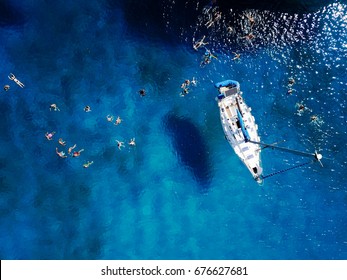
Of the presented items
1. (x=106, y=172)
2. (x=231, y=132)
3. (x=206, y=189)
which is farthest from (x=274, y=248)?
(x=106, y=172)

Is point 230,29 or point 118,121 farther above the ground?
point 230,29

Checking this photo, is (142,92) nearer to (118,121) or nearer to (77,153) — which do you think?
(118,121)

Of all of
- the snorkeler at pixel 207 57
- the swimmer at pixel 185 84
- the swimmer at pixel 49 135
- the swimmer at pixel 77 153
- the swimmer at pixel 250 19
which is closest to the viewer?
the swimmer at pixel 49 135

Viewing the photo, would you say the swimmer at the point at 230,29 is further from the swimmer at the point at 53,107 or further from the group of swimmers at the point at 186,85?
the swimmer at the point at 53,107

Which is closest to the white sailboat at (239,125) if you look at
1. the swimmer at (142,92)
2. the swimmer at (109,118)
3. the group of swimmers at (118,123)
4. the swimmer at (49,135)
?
the swimmer at (142,92)

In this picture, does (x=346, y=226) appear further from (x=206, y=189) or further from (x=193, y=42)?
(x=193, y=42)

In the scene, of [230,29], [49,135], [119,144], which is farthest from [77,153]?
[230,29]

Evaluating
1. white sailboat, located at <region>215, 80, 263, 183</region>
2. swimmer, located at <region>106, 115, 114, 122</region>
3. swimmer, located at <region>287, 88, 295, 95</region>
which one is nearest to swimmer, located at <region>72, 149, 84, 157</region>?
swimmer, located at <region>106, 115, 114, 122</region>

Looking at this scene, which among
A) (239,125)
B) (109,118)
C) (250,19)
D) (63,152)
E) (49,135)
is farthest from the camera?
(250,19)

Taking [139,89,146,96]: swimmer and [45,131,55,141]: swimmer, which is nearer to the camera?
[45,131,55,141]: swimmer

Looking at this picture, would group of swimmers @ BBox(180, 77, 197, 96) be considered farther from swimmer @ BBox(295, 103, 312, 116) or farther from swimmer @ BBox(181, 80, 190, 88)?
swimmer @ BBox(295, 103, 312, 116)
